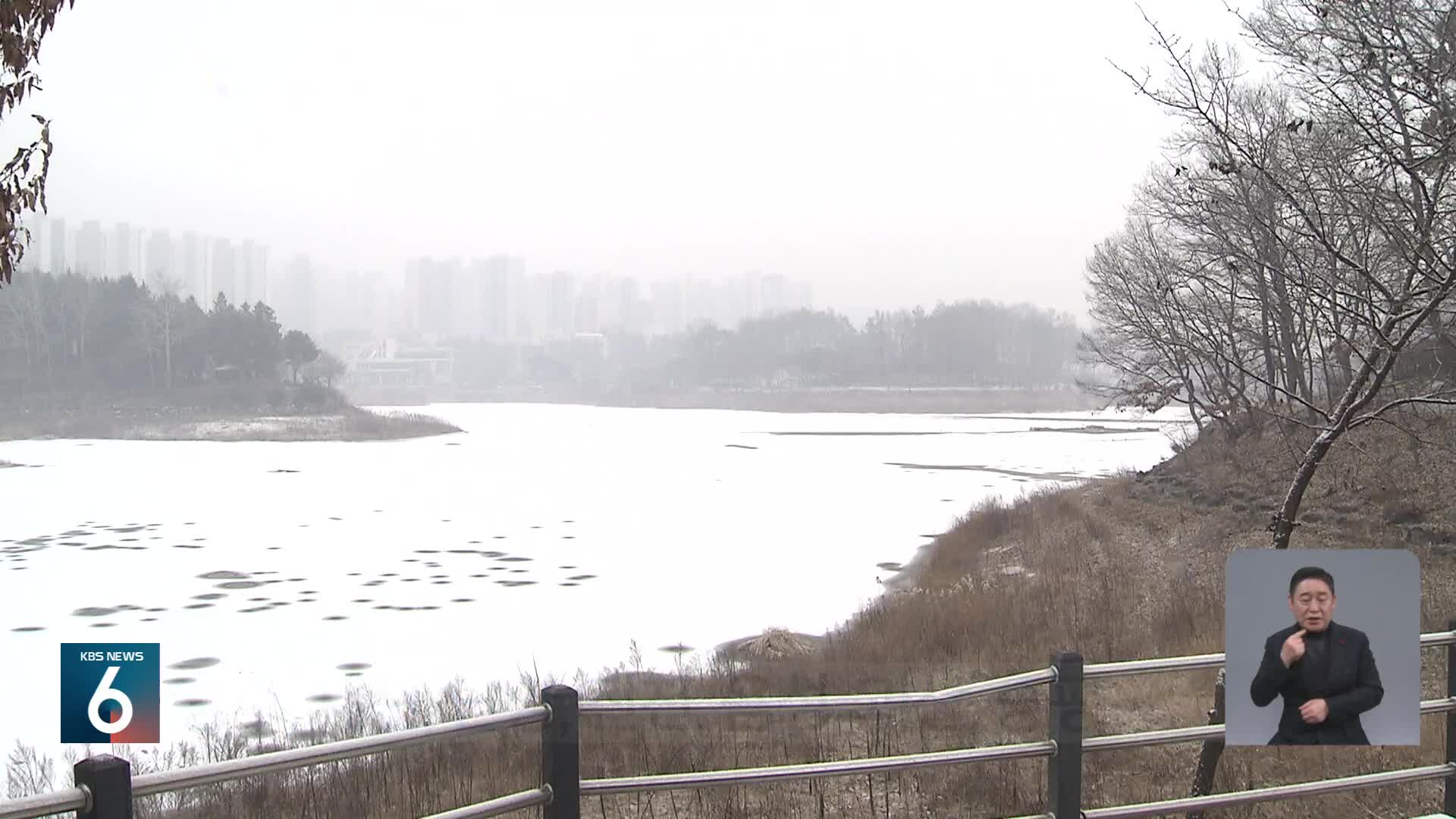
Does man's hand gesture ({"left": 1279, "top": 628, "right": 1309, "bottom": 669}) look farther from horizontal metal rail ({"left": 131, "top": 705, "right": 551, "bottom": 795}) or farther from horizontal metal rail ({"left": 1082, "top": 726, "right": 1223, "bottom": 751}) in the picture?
horizontal metal rail ({"left": 131, "top": 705, "right": 551, "bottom": 795})

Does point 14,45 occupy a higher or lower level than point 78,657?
higher

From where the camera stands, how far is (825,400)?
12925 cm

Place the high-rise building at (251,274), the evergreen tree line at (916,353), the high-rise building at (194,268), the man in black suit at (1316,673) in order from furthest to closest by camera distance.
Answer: the evergreen tree line at (916,353) < the high-rise building at (251,274) < the high-rise building at (194,268) < the man in black suit at (1316,673)

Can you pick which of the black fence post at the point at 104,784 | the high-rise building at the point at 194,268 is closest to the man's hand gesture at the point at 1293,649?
the black fence post at the point at 104,784

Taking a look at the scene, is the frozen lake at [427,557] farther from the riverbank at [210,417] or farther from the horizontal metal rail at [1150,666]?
the riverbank at [210,417]

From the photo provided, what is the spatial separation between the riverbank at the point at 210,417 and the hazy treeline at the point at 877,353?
75832 millimetres

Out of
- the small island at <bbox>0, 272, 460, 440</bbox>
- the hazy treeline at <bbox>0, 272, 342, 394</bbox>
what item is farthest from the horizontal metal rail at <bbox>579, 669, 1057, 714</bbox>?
the hazy treeline at <bbox>0, 272, 342, 394</bbox>

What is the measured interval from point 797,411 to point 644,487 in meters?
86.8

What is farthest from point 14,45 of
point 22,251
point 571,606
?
point 571,606

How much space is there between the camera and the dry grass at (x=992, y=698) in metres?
7.21

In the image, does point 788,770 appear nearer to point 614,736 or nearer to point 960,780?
point 960,780

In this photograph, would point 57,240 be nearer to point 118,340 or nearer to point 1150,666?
point 118,340

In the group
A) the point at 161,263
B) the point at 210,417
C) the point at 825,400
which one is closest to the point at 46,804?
the point at 210,417

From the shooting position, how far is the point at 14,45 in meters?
4.87
